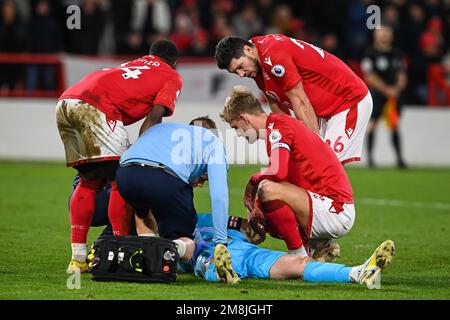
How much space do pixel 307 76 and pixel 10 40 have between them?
36.6 ft

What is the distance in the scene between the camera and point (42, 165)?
18375mm

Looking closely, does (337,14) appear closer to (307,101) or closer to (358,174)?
(358,174)

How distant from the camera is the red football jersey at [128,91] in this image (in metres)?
8.16

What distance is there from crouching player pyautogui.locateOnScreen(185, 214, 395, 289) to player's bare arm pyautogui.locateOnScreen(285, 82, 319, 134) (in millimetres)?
1173

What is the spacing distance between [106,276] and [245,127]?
1.62m

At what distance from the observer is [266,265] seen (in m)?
7.89

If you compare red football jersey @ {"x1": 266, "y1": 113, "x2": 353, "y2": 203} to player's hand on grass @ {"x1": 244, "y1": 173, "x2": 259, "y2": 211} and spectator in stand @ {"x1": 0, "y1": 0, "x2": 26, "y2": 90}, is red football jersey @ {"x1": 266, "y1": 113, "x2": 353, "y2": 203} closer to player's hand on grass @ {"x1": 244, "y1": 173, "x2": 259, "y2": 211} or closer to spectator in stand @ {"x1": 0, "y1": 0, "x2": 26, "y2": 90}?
player's hand on grass @ {"x1": 244, "y1": 173, "x2": 259, "y2": 211}

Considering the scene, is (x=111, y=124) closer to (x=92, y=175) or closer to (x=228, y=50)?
(x=92, y=175)

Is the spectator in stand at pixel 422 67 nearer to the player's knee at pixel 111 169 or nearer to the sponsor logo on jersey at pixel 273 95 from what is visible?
Answer: the sponsor logo on jersey at pixel 273 95

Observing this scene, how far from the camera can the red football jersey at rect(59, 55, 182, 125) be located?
816 centimetres

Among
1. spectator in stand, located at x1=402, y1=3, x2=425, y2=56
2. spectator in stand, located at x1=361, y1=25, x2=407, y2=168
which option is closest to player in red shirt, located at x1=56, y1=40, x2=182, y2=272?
spectator in stand, located at x1=361, y1=25, x2=407, y2=168

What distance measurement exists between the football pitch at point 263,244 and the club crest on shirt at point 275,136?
3.53ft

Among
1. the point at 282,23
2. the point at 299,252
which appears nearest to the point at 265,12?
the point at 282,23

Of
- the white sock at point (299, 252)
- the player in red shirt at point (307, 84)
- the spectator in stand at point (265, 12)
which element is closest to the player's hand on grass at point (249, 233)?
the white sock at point (299, 252)
